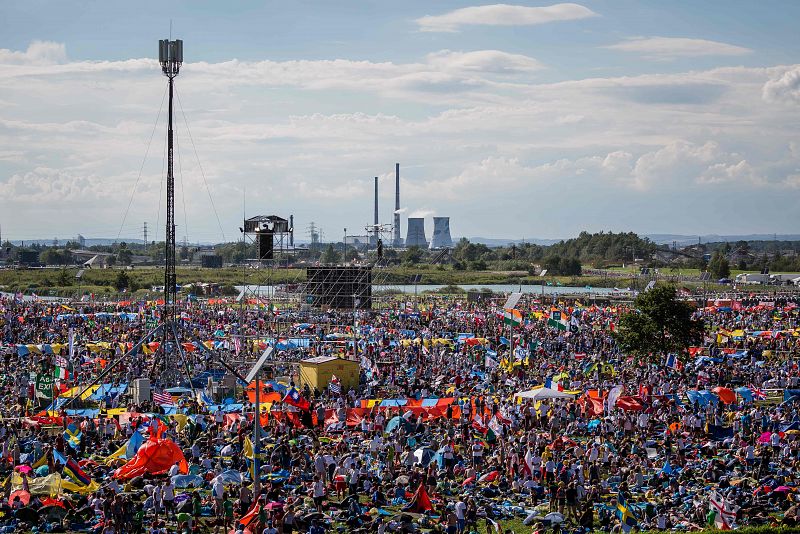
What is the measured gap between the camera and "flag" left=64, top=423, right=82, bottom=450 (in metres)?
22.5

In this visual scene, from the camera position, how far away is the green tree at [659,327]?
38.9 m

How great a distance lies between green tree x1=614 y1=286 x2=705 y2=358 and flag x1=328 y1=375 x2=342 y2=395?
14.0 m

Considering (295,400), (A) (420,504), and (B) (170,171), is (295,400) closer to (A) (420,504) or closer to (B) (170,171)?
(A) (420,504)

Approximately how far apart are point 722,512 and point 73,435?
587 inches

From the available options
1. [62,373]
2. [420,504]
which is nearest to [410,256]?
[62,373]

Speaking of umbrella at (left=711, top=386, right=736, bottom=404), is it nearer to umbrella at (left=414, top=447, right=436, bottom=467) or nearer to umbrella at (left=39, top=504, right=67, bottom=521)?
umbrella at (left=414, top=447, right=436, bottom=467)

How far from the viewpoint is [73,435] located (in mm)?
23031

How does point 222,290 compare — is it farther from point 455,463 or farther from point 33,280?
point 455,463

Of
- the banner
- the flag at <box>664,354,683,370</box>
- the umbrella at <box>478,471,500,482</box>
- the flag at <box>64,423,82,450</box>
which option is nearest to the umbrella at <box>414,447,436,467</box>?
the umbrella at <box>478,471,500,482</box>

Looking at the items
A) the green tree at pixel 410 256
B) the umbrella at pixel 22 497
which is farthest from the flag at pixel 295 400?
the green tree at pixel 410 256

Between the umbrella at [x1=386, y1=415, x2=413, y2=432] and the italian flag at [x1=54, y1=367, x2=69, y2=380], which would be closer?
the umbrella at [x1=386, y1=415, x2=413, y2=432]

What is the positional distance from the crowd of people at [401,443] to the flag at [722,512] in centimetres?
3

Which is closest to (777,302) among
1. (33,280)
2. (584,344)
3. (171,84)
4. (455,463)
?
(584,344)

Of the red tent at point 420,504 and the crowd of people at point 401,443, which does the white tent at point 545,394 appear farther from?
the red tent at point 420,504
